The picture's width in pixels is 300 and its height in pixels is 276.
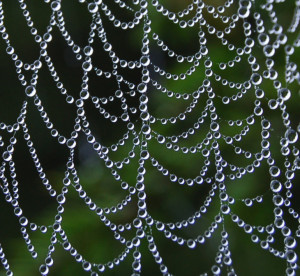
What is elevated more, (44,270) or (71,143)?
(71,143)

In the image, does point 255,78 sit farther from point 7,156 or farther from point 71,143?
point 7,156

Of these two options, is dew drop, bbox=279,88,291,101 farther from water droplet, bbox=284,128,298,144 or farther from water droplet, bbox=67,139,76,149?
water droplet, bbox=67,139,76,149

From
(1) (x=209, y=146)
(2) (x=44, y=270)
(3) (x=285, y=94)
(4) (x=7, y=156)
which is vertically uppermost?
(3) (x=285, y=94)

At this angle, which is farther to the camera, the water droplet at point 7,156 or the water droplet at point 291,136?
the water droplet at point 7,156

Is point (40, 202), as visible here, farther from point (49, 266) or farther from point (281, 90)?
point (281, 90)

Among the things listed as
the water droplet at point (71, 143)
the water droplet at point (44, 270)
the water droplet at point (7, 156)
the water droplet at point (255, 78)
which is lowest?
the water droplet at point (44, 270)

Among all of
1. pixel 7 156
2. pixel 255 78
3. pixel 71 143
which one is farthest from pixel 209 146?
pixel 7 156

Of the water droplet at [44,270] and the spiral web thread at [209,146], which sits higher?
the spiral web thread at [209,146]

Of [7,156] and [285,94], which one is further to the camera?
[7,156]

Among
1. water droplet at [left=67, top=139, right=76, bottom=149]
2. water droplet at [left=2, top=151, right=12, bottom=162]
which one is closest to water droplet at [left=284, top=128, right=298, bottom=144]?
water droplet at [left=67, top=139, right=76, bottom=149]

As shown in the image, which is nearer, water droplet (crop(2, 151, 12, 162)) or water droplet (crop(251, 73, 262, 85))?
water droplet (crop(251, 73, 262, 85))

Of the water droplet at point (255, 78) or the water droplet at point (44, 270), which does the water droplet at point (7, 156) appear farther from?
the water droplet at point (255, 78)

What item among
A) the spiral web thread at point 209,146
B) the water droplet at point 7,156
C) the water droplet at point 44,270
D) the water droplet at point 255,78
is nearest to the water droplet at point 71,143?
the spiral web thread at point 209,146
